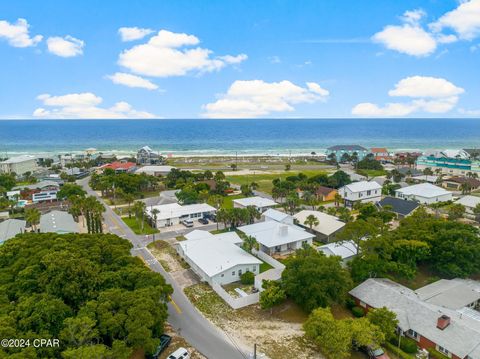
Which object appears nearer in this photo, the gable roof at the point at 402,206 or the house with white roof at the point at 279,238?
the house with white roof at the point at 279,238

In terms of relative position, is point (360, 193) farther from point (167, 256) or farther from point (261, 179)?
point (167, 256)

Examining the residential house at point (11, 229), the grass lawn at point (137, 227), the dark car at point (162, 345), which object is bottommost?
the dark car at point (162, 345)

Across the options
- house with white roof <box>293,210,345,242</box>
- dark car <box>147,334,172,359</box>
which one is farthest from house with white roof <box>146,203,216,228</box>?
dark car <box>147,334,172,359</box>

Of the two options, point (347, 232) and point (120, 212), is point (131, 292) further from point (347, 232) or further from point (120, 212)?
point (120, 212)

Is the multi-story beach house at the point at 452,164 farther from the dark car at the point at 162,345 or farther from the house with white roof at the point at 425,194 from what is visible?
the dark car at the point at 162,345

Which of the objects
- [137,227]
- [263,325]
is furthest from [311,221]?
[137,227]

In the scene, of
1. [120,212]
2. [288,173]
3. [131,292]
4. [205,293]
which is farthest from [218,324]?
[288,173]

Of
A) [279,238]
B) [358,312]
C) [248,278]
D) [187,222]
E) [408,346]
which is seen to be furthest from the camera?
[187,222]

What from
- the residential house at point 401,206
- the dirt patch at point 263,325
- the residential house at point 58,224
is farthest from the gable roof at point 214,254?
the residential house at point 401,206
